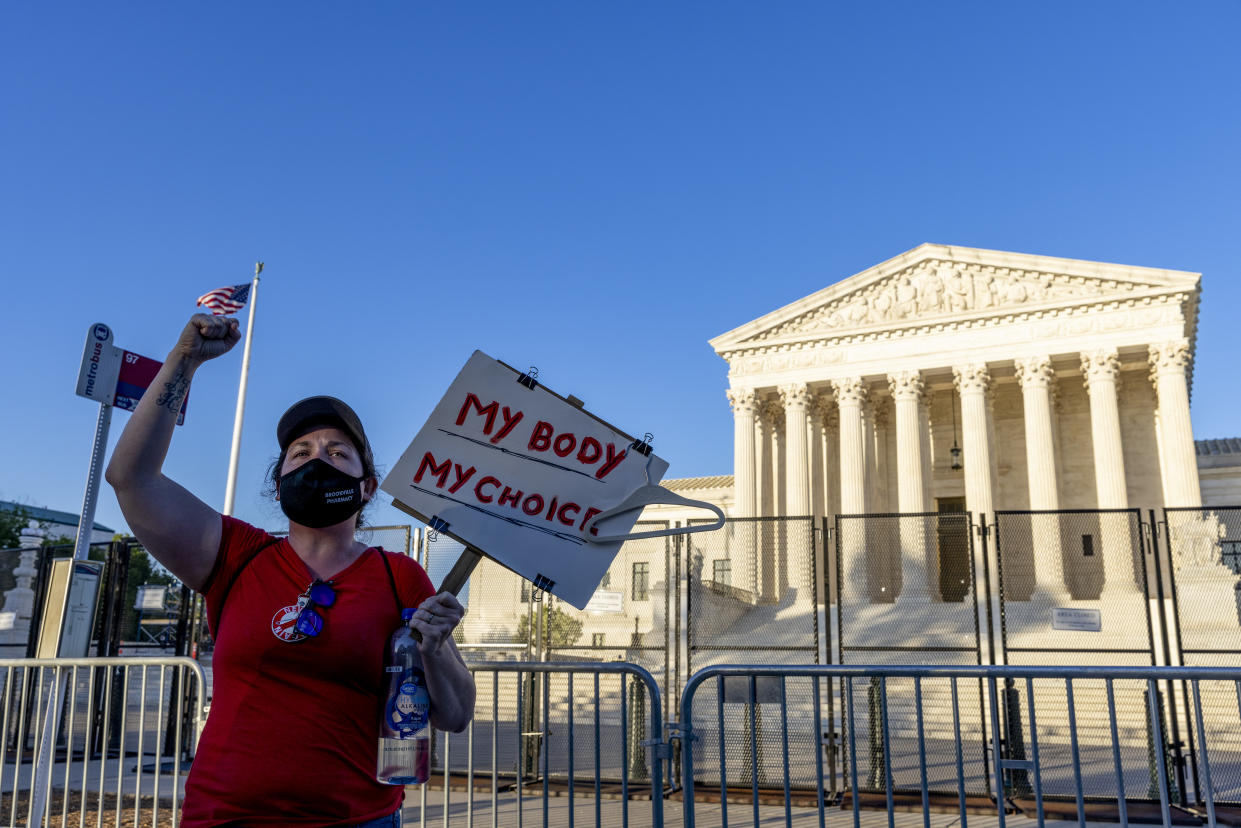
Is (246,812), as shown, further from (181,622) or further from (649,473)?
(181,622)

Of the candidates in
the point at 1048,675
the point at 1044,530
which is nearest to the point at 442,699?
the point at 1048,675

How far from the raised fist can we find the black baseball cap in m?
0.30

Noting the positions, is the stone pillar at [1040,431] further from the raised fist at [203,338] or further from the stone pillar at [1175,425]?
the raised fist at [203,338]

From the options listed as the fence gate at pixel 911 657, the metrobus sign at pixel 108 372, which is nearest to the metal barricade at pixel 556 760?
the metrobus sign at pixel 108 372

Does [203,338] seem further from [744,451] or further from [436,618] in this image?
[744,451]

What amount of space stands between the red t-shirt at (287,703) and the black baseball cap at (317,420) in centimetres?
35

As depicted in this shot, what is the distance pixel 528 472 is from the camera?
333 cm

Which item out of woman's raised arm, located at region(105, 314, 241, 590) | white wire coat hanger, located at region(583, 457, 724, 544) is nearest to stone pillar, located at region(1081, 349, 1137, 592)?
white wire coat hanger, located at region(583, 457, 724, 544)

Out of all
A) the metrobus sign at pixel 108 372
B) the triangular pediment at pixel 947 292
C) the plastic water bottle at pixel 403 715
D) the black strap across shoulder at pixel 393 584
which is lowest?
the plastic water bottle at pixel 403 715

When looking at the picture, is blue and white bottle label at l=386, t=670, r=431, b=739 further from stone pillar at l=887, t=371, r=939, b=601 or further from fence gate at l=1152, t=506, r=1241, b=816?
stone pillar at l=887, t=371, r=939, b=601

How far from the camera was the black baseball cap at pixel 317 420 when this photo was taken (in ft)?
9.31

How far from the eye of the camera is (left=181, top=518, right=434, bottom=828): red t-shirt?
242cm

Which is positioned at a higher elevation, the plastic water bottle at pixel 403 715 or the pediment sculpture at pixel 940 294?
the pediment sculpture at pixel 940 294

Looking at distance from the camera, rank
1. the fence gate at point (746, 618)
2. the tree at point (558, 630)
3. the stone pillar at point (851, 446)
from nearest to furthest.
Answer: the fence gate at point (746, 618) < the tree at point (558, 630) < the stone pillar at point (851, 446)
